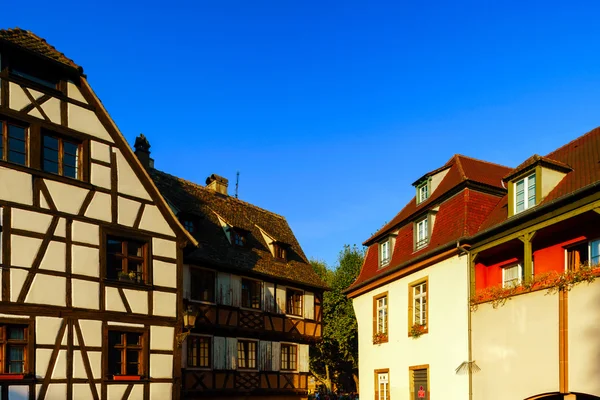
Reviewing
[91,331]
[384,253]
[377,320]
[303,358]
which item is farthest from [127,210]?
[303,358]

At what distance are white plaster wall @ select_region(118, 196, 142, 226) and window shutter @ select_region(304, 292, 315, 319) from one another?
42.9 ft

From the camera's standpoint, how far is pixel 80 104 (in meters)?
17.5

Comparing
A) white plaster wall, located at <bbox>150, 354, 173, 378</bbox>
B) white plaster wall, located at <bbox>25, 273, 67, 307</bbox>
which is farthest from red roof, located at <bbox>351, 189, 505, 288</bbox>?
white plaster wall, located at <bbox>25, 273, 67, 307</bbox>

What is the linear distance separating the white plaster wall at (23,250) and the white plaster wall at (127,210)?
2.74 metres

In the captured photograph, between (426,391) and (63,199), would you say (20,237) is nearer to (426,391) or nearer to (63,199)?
(63,199)

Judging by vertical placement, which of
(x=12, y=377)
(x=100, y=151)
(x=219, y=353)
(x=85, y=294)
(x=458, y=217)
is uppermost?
(x=100, y=151)

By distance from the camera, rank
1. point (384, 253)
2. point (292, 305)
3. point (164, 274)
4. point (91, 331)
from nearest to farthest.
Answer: point (91, 331) < point (164, 274) < point (384, 253) < point (292, 305)

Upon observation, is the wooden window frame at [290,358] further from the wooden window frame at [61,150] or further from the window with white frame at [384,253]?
the wooden window frame at [61,150]

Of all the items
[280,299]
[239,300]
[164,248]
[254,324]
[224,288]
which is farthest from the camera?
[280,299]

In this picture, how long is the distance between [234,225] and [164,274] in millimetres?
9160

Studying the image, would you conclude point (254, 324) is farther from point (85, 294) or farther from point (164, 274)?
point (85, 294)

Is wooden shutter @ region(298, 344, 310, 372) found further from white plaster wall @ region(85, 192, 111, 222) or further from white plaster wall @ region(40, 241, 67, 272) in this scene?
white plaster wall @ region(40, 241, 67, 272)

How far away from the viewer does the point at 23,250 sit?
50.2 feet

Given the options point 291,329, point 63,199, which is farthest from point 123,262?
point 291,329
